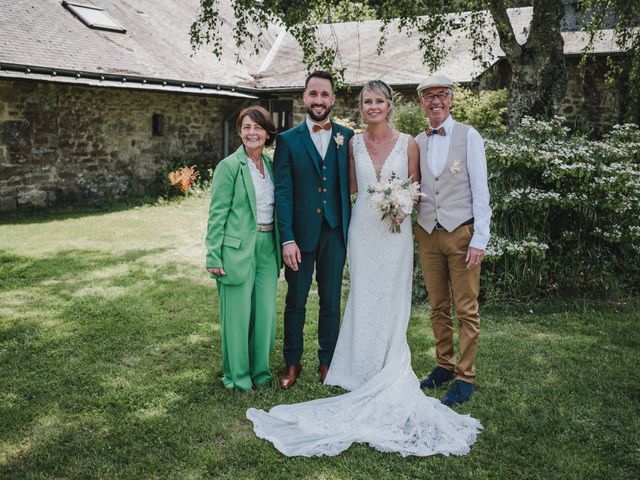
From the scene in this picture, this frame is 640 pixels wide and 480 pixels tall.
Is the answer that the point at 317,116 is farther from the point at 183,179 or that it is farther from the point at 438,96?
the point at 183,179

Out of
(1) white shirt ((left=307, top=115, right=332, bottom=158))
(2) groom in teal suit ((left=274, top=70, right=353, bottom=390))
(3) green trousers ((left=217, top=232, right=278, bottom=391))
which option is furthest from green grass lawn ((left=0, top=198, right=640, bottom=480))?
(1) white shirt ((left=307, top=115, right=332, bottom=158))

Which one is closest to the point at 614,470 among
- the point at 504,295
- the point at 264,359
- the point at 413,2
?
the point at 264,359

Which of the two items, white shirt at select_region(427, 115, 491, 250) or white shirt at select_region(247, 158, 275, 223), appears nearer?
white shirt at select_region(427, 115, 491, 250)

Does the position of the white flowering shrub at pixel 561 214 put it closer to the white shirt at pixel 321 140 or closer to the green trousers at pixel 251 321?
the white shirt at pixel 321 140

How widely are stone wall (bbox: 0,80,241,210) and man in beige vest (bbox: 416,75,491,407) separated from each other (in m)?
9.72

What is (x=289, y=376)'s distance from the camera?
4184 mm

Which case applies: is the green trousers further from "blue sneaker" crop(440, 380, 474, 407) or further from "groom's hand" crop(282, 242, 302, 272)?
"blue sneaker" crop(440, 380, 474, 407)

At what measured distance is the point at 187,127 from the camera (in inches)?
572

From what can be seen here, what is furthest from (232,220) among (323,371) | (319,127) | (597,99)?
A: (597,99)

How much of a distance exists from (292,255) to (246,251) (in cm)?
32

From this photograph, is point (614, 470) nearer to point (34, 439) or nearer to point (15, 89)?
point (34, 439)

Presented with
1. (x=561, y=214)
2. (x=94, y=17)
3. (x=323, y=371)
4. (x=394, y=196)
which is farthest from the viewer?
(x=94, y=17)

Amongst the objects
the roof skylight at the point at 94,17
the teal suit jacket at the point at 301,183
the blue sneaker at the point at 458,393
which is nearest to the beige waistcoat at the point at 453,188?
the teal suit jacket at the point at 301,183

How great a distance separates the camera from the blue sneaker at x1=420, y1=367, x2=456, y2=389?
4180 mm
